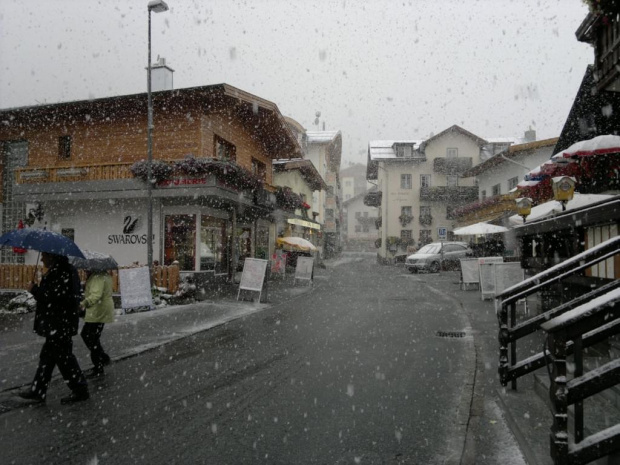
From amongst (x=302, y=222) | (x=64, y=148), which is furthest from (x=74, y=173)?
(x=302, y=222)

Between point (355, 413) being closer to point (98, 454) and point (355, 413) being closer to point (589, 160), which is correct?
point (98, 454)

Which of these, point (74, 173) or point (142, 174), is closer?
point (142, 174)

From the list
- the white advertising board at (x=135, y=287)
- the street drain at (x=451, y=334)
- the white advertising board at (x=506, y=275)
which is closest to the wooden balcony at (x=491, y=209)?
the white advertising board at (x=506, y=275)

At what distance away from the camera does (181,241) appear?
56.5 ft

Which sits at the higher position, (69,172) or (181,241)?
(69,172)

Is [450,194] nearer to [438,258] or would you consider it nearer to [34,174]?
[438,258]

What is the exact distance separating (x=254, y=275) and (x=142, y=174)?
5.73 meters

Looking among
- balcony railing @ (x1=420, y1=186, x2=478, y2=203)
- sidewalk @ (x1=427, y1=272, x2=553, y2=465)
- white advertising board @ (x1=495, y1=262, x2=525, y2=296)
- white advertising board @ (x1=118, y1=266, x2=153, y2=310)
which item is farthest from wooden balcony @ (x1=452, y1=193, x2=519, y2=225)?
sidewalk @ (x1=427, y1=272, x2=553, y2=465)

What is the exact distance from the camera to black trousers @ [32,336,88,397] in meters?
5.23

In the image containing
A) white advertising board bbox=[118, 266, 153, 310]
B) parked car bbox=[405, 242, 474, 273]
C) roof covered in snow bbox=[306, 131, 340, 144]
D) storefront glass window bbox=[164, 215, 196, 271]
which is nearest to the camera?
white advertising board bbox=[118, 266, 153, 310]

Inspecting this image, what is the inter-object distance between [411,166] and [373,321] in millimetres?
36755

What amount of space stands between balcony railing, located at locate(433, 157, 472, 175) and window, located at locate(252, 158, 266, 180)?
25162 mm

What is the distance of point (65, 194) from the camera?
57.1ft

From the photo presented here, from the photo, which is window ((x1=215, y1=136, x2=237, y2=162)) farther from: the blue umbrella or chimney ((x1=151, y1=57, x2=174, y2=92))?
the blue umbrella
